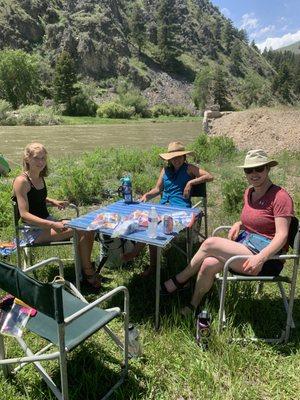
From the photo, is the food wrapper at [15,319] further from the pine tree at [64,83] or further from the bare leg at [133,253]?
the pine tree at [64,83]

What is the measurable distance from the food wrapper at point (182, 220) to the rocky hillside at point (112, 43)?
88.2 m

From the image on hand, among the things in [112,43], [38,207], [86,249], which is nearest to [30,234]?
[38,207]

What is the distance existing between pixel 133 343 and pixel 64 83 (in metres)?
57.7

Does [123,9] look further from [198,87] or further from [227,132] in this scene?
[227,132]

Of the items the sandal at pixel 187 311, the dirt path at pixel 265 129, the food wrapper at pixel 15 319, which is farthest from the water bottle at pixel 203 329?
the dirt path at pixel 265 129

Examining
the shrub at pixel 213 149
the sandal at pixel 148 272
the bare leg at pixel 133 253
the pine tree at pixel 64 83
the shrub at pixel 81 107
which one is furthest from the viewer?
the pine tree at pixel 64 83

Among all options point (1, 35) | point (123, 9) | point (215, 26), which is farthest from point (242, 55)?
point (1, 35)

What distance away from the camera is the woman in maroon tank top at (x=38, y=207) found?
3787 millimetres

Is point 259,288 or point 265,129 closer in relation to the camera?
point 259,288

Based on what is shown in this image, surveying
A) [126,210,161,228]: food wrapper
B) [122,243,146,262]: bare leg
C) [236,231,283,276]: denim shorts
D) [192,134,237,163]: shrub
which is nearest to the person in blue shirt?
[122,243,146,262]: bare leg

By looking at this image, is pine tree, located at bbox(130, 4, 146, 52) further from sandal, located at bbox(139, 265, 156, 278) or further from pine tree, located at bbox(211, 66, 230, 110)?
sandal, located at bbox(139, 265, 156, 278)

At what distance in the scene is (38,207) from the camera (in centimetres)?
411

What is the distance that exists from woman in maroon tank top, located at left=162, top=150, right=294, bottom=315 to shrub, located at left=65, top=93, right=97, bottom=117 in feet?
169

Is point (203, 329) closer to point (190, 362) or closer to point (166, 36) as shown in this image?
point (190, 362)
